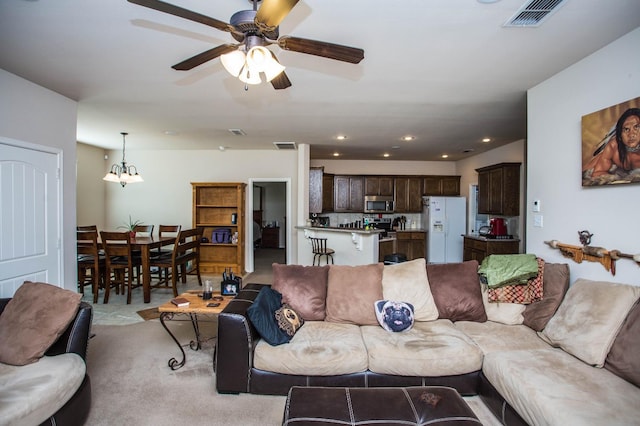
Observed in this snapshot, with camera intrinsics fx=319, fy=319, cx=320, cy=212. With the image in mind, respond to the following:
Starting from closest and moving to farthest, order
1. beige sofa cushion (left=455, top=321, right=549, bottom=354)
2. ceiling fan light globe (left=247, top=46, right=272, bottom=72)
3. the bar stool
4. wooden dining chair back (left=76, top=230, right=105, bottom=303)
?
ceiling fan light globe (left=247, top=46, right=272, bottom=72), beige sofa cushion (left=455, top=321, right=549, bottom=354), wooden dining chair back (left=76, top=230, right=105, bottom=303), the bar stool

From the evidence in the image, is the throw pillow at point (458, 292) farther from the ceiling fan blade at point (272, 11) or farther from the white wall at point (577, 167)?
the ceiling fan blade at point (272, 11)

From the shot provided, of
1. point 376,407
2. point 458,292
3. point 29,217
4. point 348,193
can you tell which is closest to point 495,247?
point 458,292

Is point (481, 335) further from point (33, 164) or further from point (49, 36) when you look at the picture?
point (33, 164)

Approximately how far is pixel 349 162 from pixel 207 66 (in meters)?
5.36

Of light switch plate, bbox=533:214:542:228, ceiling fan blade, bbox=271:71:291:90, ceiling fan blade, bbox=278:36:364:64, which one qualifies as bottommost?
light switch plate, bbox=533:214:542:228

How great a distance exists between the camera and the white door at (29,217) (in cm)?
292

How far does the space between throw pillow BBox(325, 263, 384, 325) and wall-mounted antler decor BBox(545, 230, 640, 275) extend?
1.57m

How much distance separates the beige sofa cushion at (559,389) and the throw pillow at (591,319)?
85mm

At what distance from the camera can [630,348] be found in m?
1.84

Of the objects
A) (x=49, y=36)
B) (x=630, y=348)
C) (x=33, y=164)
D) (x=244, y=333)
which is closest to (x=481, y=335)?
(x=630, y=348)

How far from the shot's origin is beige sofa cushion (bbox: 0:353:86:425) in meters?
1.56

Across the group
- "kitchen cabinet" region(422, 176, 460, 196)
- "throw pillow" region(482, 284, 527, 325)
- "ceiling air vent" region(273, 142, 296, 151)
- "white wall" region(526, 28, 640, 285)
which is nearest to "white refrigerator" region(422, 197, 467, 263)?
"kitchen cabinet" region(422, 176, 460, 196)

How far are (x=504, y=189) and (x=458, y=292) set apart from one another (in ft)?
11.3

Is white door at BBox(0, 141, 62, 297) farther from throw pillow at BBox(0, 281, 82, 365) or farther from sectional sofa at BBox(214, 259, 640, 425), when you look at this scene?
sectional sofa at BBox(214, 259, 640, 425)
